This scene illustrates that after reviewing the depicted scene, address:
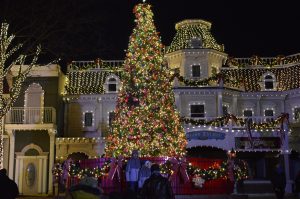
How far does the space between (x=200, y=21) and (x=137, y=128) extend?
1445 cm

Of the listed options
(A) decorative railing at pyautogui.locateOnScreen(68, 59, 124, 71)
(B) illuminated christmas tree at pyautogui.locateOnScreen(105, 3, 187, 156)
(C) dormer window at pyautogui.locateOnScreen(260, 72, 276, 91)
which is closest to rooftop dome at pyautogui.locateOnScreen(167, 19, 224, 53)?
(C) dormer window at pyautogui.locateOnScreen(260, 72, 276, 91)

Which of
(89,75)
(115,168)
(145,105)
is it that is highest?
(89,75)

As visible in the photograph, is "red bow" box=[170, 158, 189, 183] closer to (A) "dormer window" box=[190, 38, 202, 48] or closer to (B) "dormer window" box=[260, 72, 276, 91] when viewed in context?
(A) "dormer window" box=[190, 38, 202, 48]

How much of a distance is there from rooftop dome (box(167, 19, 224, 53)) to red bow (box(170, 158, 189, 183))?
15019mm

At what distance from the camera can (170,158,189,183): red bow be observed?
18375mm

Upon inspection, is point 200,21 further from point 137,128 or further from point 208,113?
point 137,128

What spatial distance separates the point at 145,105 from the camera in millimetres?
21922

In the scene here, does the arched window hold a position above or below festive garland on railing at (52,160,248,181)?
above

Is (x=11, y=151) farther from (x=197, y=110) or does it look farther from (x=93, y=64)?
(x=197, y=110)

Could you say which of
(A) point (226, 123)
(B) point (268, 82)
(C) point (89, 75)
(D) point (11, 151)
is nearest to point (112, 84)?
(C) point (89, 75)

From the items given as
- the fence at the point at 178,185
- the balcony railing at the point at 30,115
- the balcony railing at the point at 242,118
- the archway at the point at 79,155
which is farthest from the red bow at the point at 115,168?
the archway at the point at 79,155

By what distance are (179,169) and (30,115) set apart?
15.0 m

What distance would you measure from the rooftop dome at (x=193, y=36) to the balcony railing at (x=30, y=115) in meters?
9.39

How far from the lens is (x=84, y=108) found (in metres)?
32.7
